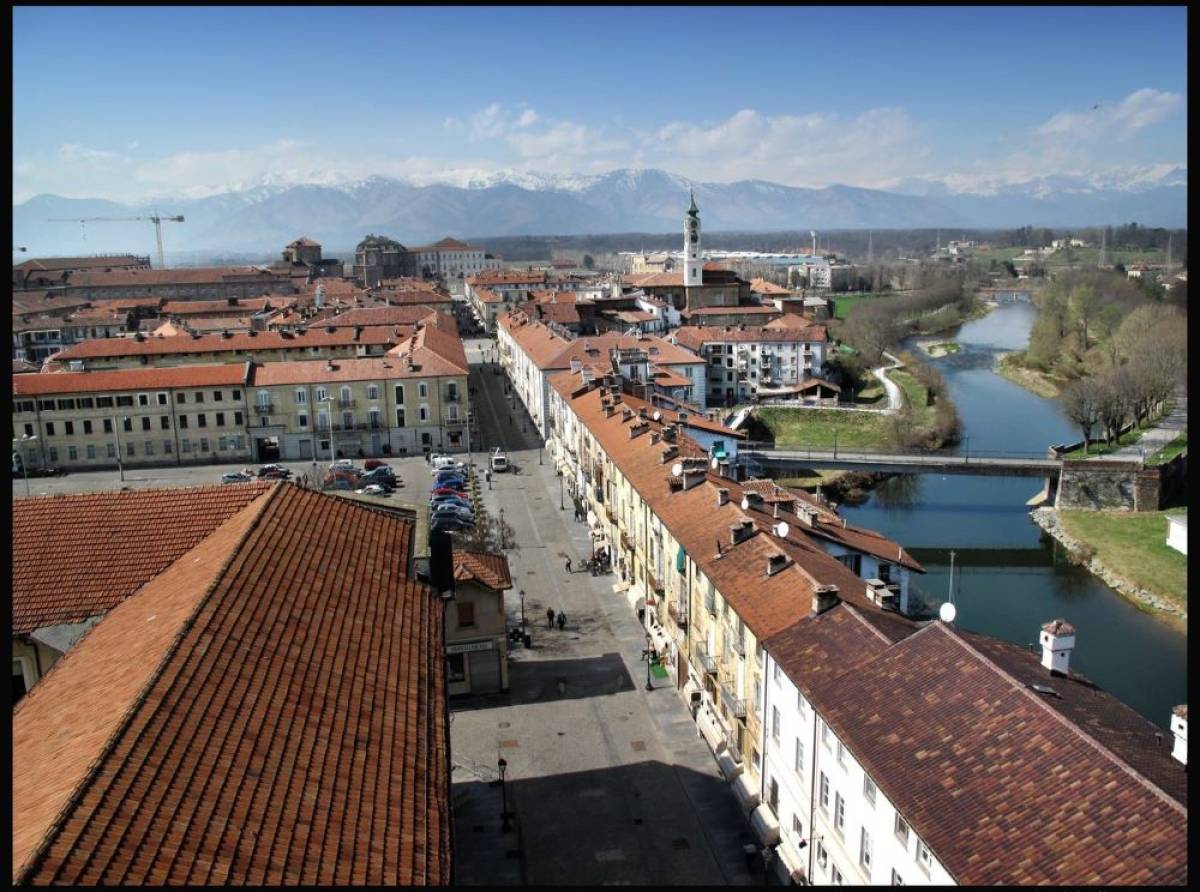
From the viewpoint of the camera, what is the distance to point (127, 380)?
35094 millimetres

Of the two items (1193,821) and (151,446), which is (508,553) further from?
(1193,821)

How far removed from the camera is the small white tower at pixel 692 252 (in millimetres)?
69750

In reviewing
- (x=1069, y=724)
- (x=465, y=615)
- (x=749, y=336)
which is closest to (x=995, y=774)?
(x=1069, y=724)

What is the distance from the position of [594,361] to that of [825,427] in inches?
513

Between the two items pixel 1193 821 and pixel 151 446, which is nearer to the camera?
pixel 1193 821

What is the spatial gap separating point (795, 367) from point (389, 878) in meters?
48.2

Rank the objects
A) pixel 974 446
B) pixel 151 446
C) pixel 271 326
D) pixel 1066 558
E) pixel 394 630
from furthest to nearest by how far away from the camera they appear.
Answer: pixel 271 326
pixel 974 446
pixel 151 446
pixel 1066 558
pixel 394 630

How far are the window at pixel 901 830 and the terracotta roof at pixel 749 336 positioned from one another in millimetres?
42597

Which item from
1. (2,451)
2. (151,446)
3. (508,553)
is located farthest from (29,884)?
(151,446)

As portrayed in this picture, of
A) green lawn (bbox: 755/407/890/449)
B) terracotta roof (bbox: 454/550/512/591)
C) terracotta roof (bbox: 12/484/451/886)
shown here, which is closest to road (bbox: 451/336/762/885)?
terracotta roof (bbox: 454/550/512/591)

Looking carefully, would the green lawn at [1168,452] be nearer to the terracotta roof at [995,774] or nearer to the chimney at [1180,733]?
the chimney at [1180,733]

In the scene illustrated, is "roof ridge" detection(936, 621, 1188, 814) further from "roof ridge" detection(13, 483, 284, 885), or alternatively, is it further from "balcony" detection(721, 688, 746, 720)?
"roof ridge" detection(13, 483, 284, 885)

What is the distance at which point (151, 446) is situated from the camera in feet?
116

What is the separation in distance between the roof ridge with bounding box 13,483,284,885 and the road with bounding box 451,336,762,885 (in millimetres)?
5296
